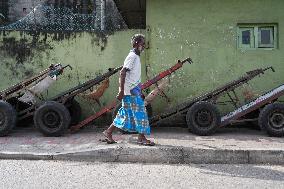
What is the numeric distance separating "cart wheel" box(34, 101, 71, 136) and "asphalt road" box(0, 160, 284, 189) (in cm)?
172

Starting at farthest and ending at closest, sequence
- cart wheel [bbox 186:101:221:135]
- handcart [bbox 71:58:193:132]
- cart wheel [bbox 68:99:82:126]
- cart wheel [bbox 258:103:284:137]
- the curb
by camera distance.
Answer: cart wheel [bbox 68:99:82:126]
handcart [bbox 71:58:193:132]
cart wheel [bbox 186:101:221:135]
cart wheel [bbox 258:103:284:137]
the curb

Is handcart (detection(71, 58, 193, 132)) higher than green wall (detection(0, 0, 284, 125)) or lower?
lower

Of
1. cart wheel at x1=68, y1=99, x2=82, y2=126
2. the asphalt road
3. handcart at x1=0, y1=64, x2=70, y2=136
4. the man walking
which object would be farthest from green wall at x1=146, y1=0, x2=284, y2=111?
the asphalt road

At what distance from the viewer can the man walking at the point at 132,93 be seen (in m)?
6.08

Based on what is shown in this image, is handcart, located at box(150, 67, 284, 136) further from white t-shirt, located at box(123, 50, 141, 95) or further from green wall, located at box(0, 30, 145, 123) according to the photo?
green wall, located at box(0, 30, 145, 123)

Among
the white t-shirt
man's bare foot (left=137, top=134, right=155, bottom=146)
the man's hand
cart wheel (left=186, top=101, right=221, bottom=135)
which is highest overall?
the white t-shirt

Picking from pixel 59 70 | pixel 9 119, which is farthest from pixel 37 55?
pixel 9 119

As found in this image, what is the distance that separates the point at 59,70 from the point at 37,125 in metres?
1.13

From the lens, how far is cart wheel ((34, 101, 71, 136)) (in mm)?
7512

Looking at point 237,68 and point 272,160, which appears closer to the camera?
point 272,160

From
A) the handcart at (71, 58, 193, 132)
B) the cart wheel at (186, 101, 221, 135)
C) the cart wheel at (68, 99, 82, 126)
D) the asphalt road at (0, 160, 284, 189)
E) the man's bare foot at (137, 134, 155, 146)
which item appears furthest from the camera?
the cart wheel at (68, 99, 82, 126)

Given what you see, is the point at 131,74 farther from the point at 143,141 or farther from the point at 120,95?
the point at 143,141

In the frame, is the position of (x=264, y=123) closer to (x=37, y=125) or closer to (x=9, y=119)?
(x=37, y=125)

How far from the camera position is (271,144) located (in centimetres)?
→ 646
